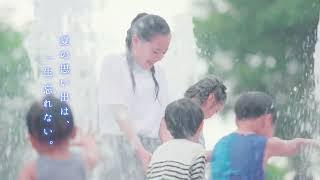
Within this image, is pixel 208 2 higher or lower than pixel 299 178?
higher

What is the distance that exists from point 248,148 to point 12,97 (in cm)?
90

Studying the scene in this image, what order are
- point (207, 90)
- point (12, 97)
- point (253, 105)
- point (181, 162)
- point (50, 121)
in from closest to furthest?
point (181, 162) < point (50, 121) < point (253, 105) < point (207, 90) < point (12, 97)

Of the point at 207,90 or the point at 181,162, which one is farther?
the point at 207,90

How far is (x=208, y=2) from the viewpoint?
3.04 m

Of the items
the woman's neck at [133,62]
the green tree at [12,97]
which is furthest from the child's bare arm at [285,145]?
the green tree at [12,97]

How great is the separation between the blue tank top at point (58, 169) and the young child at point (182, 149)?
0.73 feet

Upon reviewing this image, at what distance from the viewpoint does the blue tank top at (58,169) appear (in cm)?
242

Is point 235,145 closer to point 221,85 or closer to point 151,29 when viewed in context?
point 221,85

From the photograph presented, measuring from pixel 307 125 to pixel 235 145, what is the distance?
49cm

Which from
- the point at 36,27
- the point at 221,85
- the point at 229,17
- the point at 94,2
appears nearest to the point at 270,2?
the point at 229,17

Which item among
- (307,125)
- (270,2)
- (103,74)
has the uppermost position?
(270,2)

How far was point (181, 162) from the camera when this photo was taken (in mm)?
2422

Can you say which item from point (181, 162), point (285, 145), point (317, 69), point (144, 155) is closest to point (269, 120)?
point (285, 145)

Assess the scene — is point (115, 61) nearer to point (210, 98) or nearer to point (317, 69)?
point (210, 98)
